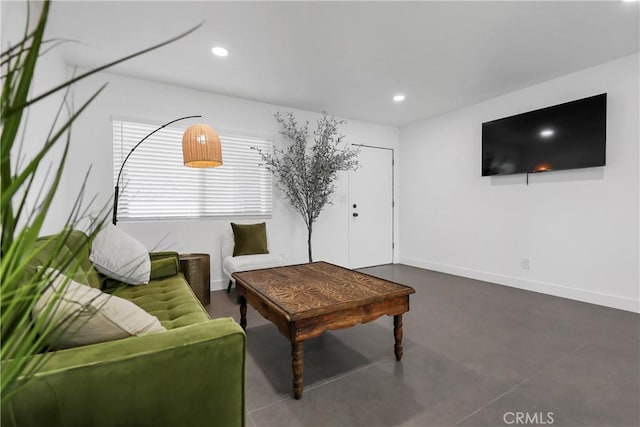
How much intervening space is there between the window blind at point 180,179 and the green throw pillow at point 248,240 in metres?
0.35

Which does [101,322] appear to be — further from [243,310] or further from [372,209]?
[372,209]

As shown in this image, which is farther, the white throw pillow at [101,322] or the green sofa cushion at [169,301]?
the green sofa cushion at [169,301]

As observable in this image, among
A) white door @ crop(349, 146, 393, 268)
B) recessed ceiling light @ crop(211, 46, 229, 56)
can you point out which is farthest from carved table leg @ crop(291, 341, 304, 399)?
white door @ crop(349, 146, 393, 268)

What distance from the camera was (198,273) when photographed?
3.09 meters

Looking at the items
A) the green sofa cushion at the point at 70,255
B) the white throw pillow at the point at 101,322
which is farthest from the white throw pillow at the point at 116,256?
the white throw pillow at the point at 101,322

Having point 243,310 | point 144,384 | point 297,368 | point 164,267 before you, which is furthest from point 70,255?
point 164,267

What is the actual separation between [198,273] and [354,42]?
8.67ft

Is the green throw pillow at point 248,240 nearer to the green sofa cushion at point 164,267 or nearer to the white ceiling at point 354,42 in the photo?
the green sofa cushion at point 164,267

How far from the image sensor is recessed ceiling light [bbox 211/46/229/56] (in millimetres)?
2746

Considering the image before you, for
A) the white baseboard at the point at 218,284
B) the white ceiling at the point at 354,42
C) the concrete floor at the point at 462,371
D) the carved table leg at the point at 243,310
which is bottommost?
the concrete floor at the point at 462,371

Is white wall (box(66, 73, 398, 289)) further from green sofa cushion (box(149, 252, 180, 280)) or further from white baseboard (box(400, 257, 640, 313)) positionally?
white baseboard (box(400, 257, 640, 313))

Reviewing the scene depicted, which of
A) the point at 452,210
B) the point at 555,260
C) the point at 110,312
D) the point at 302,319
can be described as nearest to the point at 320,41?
the point at 302,319

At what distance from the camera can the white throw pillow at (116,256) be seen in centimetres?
210

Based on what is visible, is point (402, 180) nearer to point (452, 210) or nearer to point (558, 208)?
point (452, 210)
